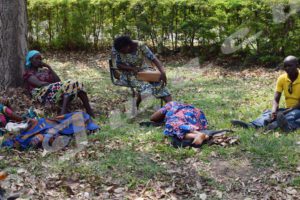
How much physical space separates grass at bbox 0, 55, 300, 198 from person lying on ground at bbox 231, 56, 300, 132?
19 centimetres

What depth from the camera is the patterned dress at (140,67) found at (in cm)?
740

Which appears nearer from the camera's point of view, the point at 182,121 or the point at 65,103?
the point at 182,121

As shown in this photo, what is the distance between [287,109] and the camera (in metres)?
6.38

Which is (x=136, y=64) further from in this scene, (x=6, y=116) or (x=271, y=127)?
(x=271, y=127)

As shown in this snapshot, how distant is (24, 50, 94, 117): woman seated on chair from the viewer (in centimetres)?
703

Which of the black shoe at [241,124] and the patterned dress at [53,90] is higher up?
the patterned dress at [53,90]

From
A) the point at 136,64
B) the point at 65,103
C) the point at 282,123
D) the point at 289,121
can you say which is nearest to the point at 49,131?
Answer: the point at 65,103

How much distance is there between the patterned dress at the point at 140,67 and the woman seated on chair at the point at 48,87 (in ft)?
2.81

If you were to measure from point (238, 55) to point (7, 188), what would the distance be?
8.07 m

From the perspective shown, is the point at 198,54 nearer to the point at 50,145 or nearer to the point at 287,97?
the point at 287,97

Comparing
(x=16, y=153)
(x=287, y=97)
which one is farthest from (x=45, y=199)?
(x=287, y=97)

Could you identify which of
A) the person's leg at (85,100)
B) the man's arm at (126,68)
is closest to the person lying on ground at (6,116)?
the person's leg at (85,100)

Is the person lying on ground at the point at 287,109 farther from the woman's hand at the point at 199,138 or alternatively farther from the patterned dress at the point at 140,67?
the patterned dress at the point at 140,67

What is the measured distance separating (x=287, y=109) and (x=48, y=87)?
3616 millimetres
